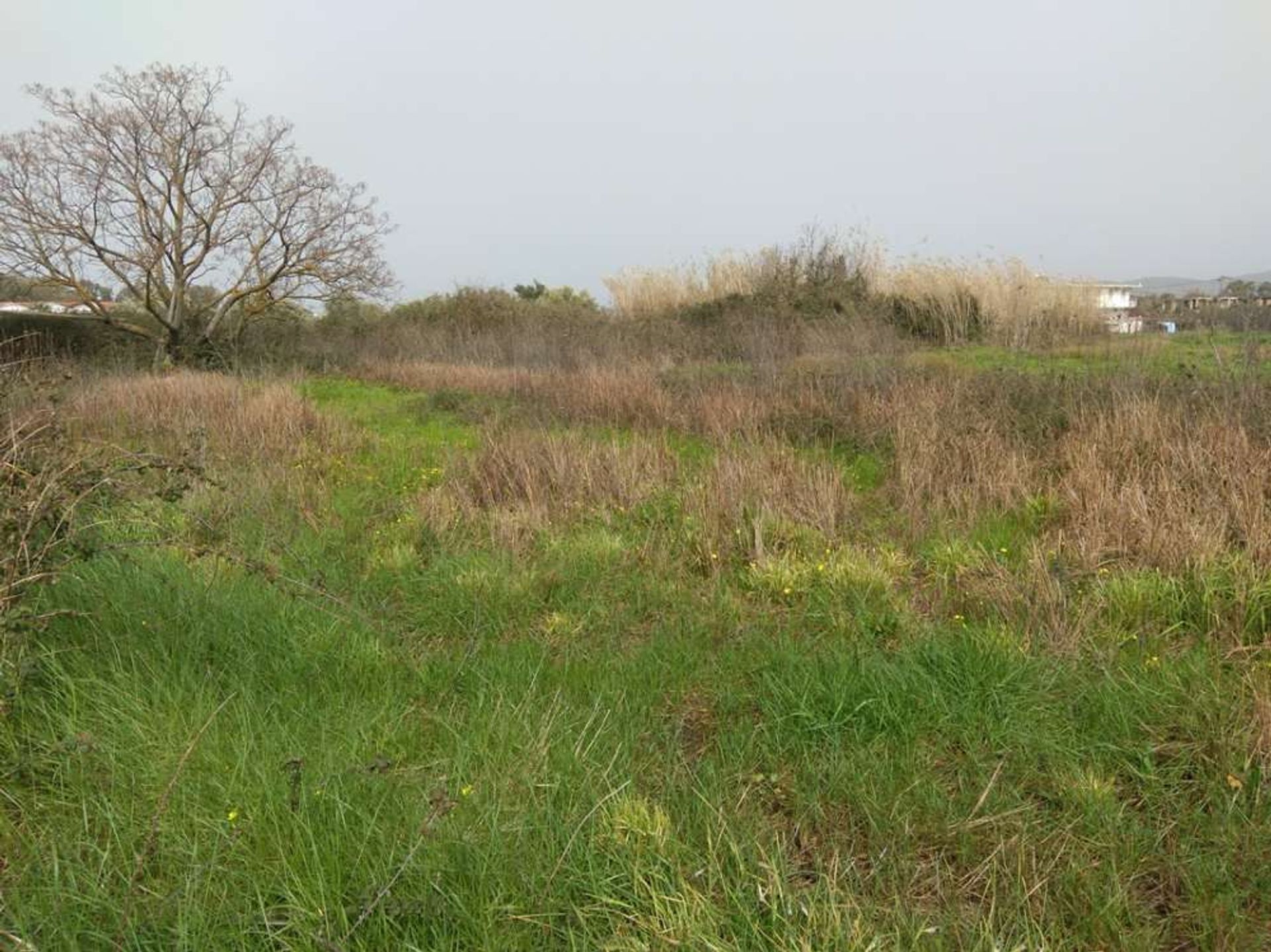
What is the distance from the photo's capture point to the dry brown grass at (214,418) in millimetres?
6699

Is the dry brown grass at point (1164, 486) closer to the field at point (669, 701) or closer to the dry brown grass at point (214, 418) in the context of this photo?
the field at point (669, 701)

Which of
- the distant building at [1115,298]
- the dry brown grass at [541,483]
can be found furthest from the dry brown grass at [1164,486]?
the distant building at [1115,298]

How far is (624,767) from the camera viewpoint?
211cm

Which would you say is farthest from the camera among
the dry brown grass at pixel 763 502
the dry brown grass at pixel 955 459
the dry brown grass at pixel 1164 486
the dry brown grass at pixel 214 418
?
the dry brown grass at pixel 214 418

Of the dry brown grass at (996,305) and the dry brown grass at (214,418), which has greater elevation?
the dry brown grass at (996,305)

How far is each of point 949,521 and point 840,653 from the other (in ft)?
6.58

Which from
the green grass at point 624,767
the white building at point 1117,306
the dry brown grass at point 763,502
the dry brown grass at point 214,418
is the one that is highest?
the white building at point 1117,306

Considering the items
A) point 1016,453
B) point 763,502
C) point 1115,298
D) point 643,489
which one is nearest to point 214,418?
point 643,489

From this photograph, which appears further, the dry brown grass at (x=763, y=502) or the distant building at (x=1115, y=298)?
the distant building at (x=1115, y=298)

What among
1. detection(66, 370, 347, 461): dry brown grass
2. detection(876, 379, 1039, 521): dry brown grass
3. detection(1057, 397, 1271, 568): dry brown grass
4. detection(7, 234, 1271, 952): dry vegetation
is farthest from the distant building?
detection(66, 370, 347, 461): dry brown grass

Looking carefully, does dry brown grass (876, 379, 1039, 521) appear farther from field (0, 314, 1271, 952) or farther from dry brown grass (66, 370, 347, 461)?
dry brown grass (66, 370, 347, 461)

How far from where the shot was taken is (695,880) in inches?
66.3

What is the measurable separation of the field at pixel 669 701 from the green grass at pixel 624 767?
1 centimetres

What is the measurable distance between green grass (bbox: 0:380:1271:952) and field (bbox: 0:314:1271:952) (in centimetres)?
1
